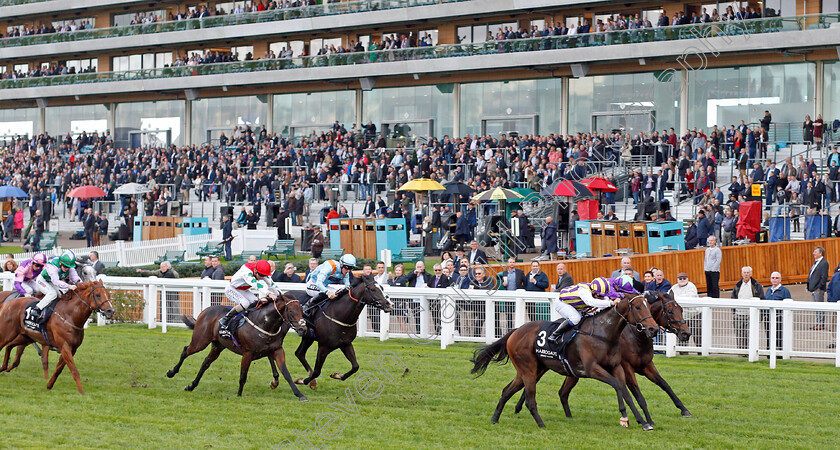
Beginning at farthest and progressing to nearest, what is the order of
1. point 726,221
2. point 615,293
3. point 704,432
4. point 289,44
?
point 289,44 → point 726,221 → point 615,293 → point 704,432

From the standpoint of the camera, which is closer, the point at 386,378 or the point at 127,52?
the point at 386,378

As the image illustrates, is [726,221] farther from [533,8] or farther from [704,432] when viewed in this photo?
[533,8]

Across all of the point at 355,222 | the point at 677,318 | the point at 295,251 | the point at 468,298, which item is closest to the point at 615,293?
the point at 677,318

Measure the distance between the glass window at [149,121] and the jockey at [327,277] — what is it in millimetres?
37374

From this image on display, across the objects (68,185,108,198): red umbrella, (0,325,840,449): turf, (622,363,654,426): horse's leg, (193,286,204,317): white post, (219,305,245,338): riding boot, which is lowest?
(0,325,840,449): turf

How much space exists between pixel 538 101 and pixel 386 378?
27.5 meters

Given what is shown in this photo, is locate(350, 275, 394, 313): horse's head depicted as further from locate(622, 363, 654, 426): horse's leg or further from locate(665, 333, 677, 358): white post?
locate(665, 333, 677, 358): white post

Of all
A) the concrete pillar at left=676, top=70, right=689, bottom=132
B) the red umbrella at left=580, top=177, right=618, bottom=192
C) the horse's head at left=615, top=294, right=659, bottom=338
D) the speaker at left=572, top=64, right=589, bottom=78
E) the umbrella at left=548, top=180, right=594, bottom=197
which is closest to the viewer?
the horse's head at left=615, top=294, right=659, bottom=338

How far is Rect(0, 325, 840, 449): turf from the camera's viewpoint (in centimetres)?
924

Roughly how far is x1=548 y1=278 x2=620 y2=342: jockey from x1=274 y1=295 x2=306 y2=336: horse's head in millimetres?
2686

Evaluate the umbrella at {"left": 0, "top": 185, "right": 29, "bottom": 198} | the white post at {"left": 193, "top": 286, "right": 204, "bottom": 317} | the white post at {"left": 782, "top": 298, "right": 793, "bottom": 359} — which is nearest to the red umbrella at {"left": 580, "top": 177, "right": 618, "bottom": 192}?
the white post at {"left": 193, "top": 286, "right": 204, "bottom": 317}

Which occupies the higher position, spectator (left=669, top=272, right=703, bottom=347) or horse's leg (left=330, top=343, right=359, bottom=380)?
spectator (left=669, top=272, right=703, bottom=347)

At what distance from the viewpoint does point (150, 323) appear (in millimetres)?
17219

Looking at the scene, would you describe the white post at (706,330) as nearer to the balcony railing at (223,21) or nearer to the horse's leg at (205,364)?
the horse's leg at (205,364)
